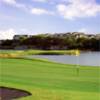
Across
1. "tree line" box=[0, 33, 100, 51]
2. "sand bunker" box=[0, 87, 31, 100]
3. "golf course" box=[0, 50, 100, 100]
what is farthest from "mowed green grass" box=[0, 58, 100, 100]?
"tree line" box=[0, 33, 100, 51]

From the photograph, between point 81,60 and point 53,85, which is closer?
point 53,85

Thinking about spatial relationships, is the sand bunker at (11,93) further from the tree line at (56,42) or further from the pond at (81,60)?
the tree line at (56,42)

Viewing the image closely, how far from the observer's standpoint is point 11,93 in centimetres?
999

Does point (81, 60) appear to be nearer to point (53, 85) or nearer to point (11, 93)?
point (53, 85)

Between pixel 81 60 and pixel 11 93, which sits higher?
pixel 81 60

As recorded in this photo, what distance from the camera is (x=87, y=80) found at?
12.4m

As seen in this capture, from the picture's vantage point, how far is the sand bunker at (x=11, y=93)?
369 inches

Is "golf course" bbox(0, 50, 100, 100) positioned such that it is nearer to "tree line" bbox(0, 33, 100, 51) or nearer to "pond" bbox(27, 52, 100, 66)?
"pond" bbox(27, 52, 100, 66)

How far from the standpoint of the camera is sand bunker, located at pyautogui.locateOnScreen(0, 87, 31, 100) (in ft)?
30.8

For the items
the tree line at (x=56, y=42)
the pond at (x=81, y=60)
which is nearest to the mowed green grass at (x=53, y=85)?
the pond at (x=81, y=60)

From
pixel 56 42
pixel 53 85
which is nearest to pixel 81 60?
pixel 56 42

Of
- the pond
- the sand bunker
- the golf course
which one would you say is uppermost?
the pond

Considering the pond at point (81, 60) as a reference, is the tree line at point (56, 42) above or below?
above

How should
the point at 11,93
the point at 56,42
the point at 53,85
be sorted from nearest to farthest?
the point at 11,93 < the point at 53,85 < the point at 56,42
